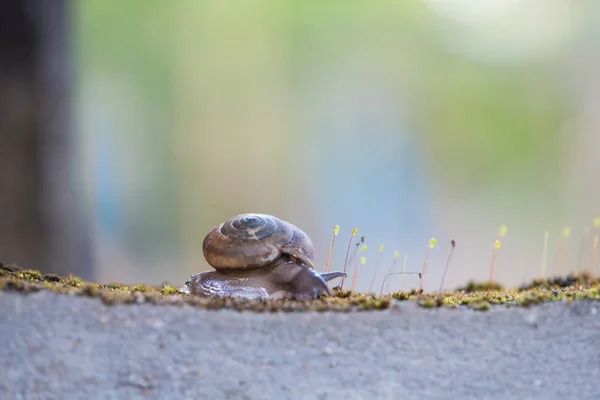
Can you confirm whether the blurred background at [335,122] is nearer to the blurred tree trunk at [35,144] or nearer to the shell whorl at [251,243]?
the blurred tree trunk at [35,144]

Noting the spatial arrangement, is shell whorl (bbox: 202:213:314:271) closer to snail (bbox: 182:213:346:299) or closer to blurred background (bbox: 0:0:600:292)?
snail (bbox: 182:213:346:299)

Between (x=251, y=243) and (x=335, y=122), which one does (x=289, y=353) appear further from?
(x=335, y=122)

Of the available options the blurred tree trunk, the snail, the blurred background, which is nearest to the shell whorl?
the snail

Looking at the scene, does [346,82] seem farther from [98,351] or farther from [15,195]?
[98,351]

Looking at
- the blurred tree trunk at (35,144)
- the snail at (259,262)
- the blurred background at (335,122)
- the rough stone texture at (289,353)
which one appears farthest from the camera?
the blurred background at (335,122)

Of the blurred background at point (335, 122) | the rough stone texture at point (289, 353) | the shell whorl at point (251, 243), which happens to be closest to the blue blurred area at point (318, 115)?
the blurred background at point (335, 122)
